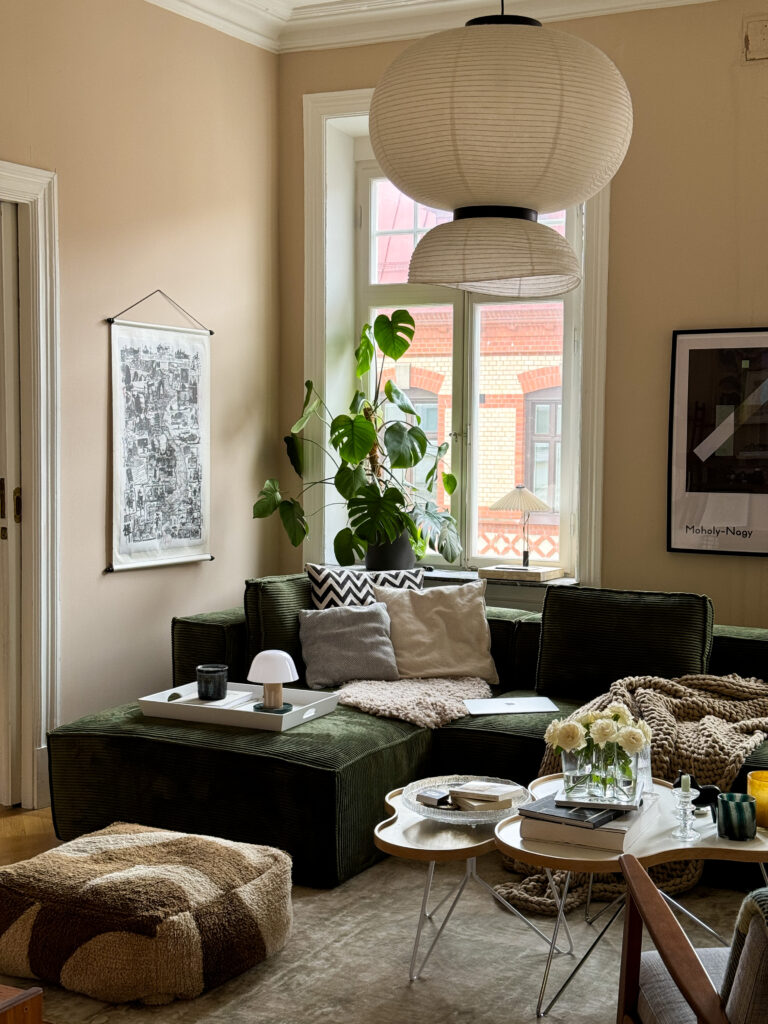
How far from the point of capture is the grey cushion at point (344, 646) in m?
4.74

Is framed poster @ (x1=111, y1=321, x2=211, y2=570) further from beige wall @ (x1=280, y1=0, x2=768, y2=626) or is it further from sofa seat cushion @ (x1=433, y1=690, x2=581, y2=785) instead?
beige wall @ (x1=280, y1=0, x2=768, y2=626)

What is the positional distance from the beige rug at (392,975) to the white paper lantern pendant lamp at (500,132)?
1782 mm

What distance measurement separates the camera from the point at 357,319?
6176mm

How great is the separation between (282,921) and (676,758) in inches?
54.8

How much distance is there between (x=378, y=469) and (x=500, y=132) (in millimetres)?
3649

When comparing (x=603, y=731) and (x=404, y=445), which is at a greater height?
(x=404, y=445)

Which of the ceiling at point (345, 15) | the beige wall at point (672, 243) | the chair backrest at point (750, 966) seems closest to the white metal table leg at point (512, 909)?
the chair backrest at point (750, 966)

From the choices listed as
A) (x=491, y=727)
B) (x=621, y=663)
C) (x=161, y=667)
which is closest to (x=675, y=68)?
(x=621, y=663)

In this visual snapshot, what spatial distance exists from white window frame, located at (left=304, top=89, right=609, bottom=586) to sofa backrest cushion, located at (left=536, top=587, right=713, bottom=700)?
2.36 feet

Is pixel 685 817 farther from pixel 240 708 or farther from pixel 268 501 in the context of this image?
pixel 268 501

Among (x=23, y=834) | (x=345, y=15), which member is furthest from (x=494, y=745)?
(x=345, y=15)

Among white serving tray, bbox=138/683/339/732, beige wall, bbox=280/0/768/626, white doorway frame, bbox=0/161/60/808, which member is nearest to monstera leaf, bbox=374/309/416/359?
beige wall, bbox=280/0/768/626

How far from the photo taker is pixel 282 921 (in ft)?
10.6

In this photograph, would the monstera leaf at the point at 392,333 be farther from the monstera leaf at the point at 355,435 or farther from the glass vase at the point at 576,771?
the glass vase at the point at 576,771
